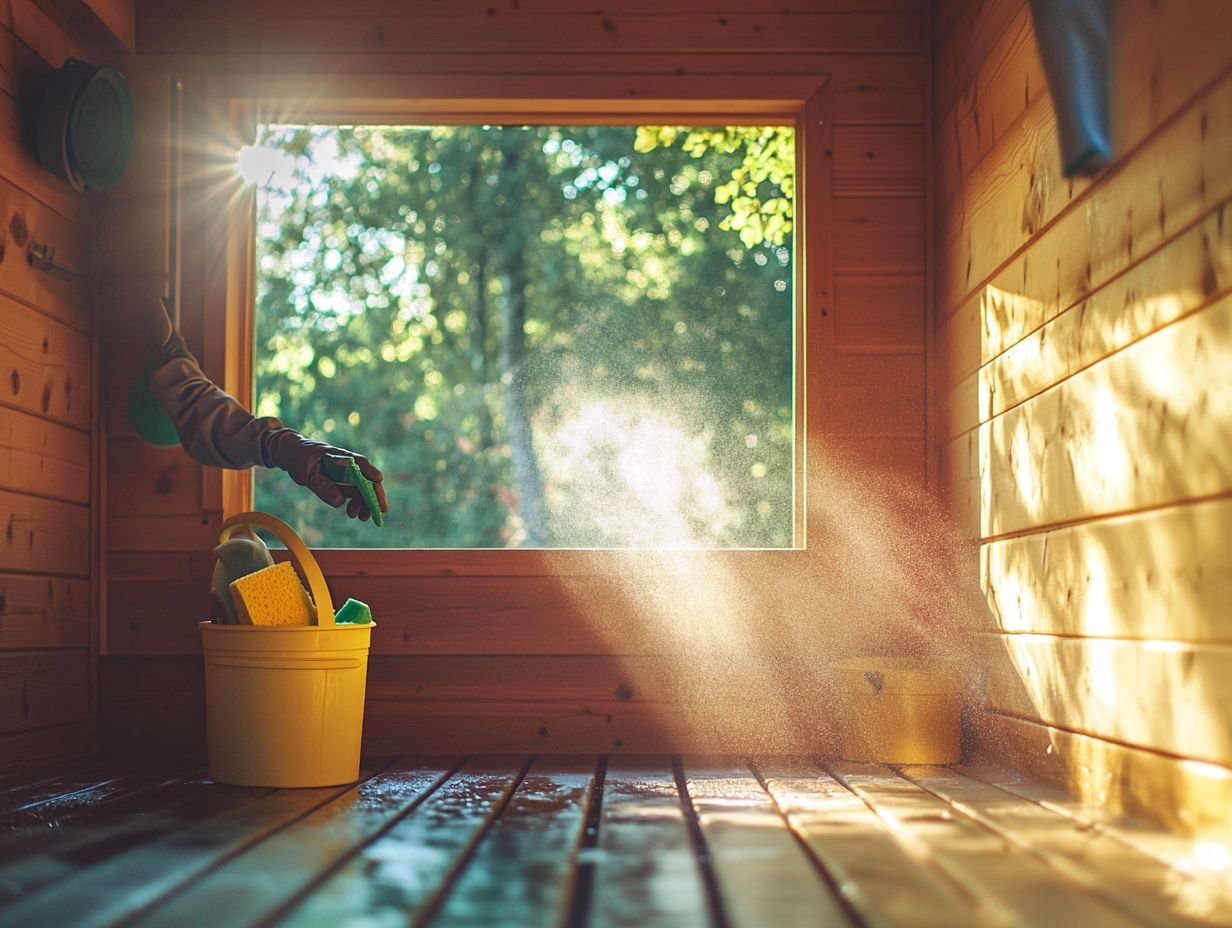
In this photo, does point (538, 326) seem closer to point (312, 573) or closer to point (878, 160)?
point (878, 160)

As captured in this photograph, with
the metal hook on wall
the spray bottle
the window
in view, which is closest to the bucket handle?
the spray bottle

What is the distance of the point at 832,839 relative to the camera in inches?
64.7

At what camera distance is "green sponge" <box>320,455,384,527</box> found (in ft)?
7.84

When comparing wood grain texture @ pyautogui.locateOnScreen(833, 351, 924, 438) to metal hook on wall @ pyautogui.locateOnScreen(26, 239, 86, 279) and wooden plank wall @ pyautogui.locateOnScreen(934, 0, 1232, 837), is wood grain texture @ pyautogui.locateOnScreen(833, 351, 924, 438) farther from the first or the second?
metal hook on wall @ pyautogui.locateOnScreen(26, 239, 86, 279)

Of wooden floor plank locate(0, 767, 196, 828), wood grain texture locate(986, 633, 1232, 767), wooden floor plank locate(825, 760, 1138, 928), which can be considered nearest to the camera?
wooden floor plank locate(825, 760, 1138, 928)

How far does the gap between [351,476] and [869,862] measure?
1307 millimetres

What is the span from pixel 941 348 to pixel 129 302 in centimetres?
181

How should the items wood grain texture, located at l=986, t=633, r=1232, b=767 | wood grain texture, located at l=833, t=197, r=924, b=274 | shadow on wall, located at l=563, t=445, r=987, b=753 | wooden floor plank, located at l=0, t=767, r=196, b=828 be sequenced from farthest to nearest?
wood grain texture, located at l=833, t=197, r=924, b=274 < shadow on wall, located at l=563, t=445, r=987, b=753 < wooden floor plank, located at l=0, t=767, r=196, b=828 < wood grain texture, located at l=986, t=633, r=1232, b=767

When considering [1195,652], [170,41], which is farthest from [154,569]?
[1195,652]

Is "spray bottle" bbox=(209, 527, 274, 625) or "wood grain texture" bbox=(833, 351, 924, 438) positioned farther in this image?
"wood grain texture" bbox=(833, 351, 924, 438)

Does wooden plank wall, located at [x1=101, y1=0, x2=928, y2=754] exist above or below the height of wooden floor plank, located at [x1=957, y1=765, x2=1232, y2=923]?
above

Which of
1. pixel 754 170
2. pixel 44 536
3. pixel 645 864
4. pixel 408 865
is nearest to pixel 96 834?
pixel 408 865

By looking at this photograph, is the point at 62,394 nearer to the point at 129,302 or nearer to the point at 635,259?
the point at 129,302

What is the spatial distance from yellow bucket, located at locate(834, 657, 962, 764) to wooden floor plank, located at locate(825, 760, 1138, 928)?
1.07ft
